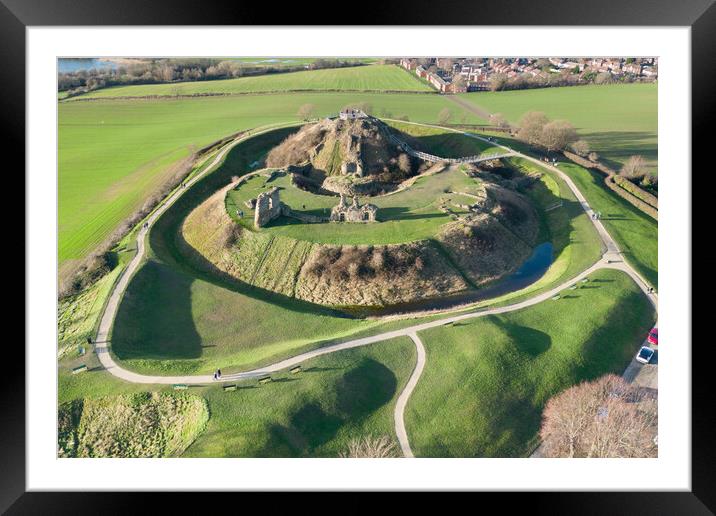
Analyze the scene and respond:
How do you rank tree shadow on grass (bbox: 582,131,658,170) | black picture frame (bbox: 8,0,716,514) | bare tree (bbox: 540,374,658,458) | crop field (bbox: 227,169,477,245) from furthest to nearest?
tree shadow on grass (bbox: 582,131,658,170)
crop field (bbox: 227,169,477,245)
bare tree (bbox: 540,374,658,458)
black picture frame (bbox: 8,0,716,514)

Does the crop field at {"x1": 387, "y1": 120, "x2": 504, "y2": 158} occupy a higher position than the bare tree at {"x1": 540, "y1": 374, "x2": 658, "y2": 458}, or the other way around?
the crop field at {"x1": 387, "y1": 120, "x2": 504, "y2": 158}

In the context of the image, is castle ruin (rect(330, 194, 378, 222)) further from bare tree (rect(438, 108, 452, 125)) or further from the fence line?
bare tree (rect(438, 108, 452, 125))

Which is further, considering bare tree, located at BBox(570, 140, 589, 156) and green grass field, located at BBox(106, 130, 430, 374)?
bare tree, located at BBox(570, 140, 589, 156)

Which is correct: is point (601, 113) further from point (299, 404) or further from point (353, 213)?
point (299, 404)

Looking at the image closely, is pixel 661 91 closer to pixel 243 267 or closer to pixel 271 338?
pixel 271 338

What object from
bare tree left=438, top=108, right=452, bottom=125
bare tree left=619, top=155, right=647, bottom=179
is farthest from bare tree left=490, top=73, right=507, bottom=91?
bare tree left=619, top=155, right=647, bottom=179

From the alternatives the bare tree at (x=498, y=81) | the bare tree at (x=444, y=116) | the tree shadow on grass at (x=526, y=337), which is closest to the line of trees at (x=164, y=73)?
the bare tree at (x=444, y=116)

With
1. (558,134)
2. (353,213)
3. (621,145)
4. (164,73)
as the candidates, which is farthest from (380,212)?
(621,145)

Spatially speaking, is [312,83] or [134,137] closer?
[134,137]
